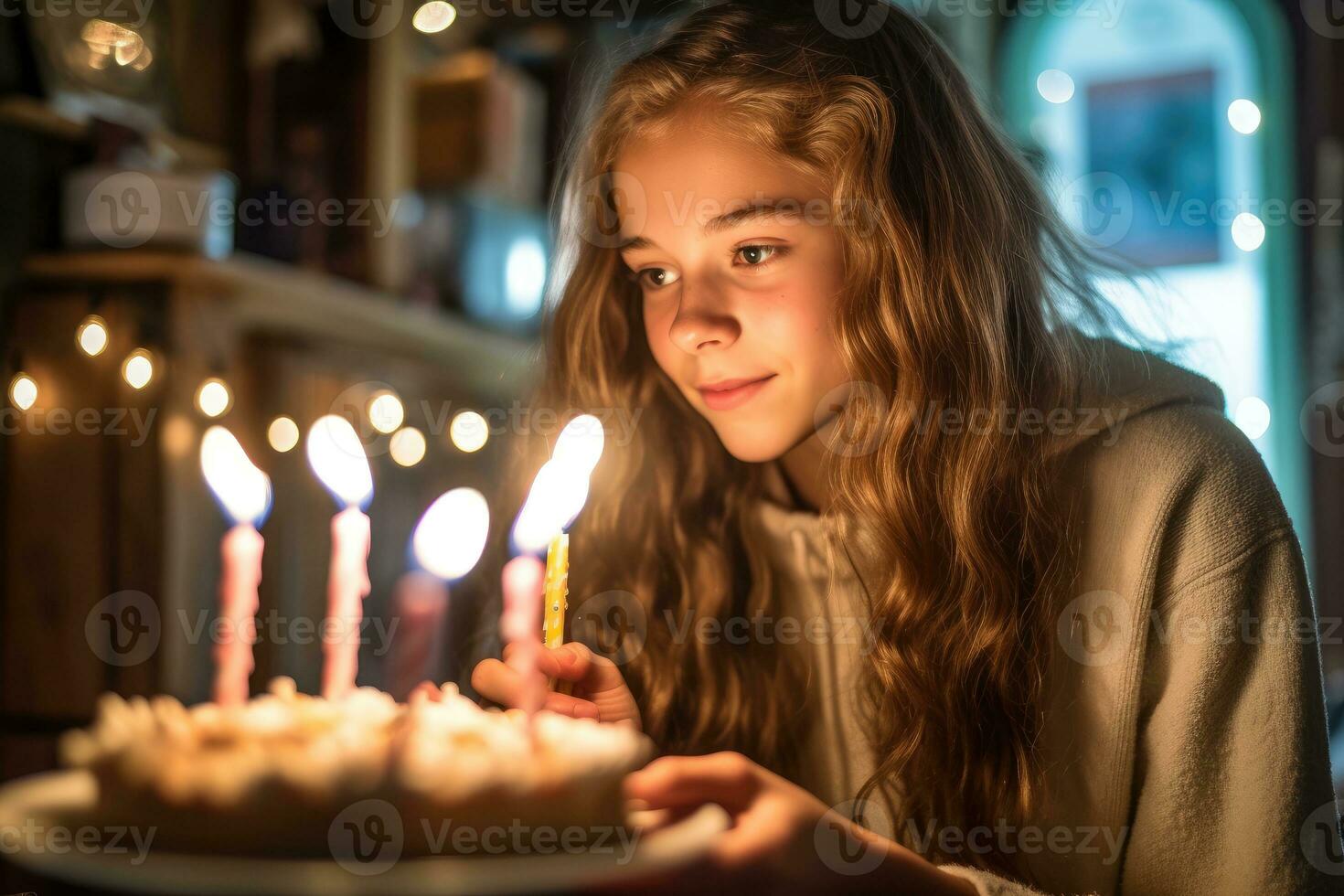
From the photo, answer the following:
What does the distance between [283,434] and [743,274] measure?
4.59ft

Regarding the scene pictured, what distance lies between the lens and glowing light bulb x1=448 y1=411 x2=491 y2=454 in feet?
9.08

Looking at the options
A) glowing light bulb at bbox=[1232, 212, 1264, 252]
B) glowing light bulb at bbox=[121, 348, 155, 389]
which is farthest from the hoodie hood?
glowing light bulb at bbox=[1232, 212, 1264, 252]

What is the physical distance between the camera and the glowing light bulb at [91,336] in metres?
1.64

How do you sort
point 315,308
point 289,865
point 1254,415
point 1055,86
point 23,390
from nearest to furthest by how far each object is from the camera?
point 289,865, point 23,390, point 315,308, point 1254,415, point 1055,86

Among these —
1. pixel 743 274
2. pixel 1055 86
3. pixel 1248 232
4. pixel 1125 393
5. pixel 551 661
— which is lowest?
pixel 551 661

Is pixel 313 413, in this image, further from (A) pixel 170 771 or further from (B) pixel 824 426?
(A) pixel 170 771

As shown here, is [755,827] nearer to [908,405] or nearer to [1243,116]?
[908,405]

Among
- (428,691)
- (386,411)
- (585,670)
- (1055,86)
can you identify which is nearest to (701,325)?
(585,670)

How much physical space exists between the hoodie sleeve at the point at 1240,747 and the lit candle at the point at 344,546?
0.74 meters

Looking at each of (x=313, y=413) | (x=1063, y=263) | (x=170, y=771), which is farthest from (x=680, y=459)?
(x=313, y=413)

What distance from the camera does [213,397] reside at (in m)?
1.83

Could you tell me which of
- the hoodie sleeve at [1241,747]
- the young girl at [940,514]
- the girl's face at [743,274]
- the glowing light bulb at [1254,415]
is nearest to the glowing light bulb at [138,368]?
the young girl at [940,514]

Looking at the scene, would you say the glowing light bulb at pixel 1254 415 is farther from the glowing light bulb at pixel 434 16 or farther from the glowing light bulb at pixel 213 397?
the glowing light bulb at pixel 213 397

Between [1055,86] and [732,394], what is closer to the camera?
[732,394]
